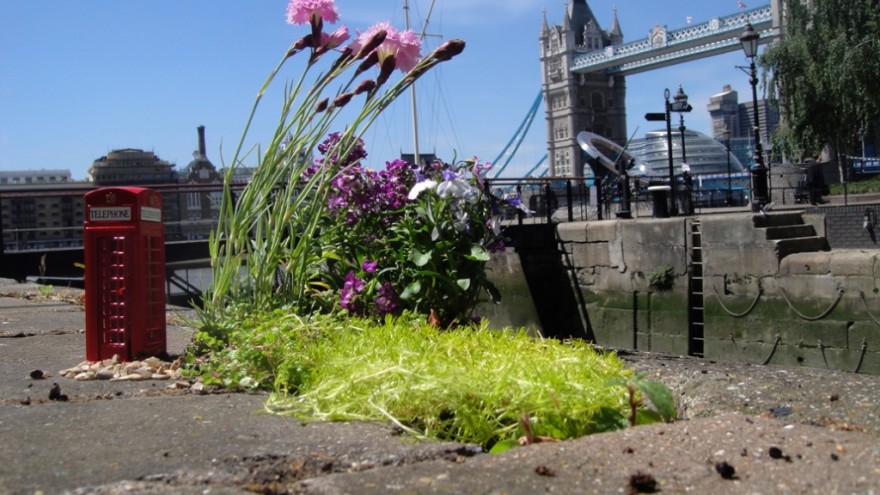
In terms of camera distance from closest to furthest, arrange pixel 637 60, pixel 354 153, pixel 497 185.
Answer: pixel 354 153 → pixel 497 185 → pixel 637 60

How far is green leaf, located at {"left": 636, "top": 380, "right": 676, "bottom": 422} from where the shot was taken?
258cm

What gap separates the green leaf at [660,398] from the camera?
2.58 metres

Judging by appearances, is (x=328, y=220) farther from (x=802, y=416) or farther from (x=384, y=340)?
(x=802, y=416)

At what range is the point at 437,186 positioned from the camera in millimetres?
5012

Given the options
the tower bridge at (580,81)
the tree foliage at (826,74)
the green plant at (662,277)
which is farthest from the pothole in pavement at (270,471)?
the tower bridge at (580,81)

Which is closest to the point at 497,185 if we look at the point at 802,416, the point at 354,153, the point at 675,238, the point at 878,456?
the point at 675,238

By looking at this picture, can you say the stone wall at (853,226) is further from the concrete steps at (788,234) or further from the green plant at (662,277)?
the concrete steps at (788,234)

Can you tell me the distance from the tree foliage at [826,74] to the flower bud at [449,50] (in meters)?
31.9

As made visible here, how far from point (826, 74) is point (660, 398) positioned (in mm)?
34569

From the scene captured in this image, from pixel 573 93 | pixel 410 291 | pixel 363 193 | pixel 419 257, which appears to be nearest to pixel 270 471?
pixel 410 291

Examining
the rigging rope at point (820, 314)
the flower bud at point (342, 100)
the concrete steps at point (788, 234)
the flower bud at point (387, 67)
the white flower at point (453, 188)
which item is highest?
the flower bud at point (387, 67)

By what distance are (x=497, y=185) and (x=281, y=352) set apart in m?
12.7

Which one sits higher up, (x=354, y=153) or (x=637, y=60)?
(x=637, y=60)

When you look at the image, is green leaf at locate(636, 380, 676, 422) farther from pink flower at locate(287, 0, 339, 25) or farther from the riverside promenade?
pink flower at locate(287, 0, 339, 25)
